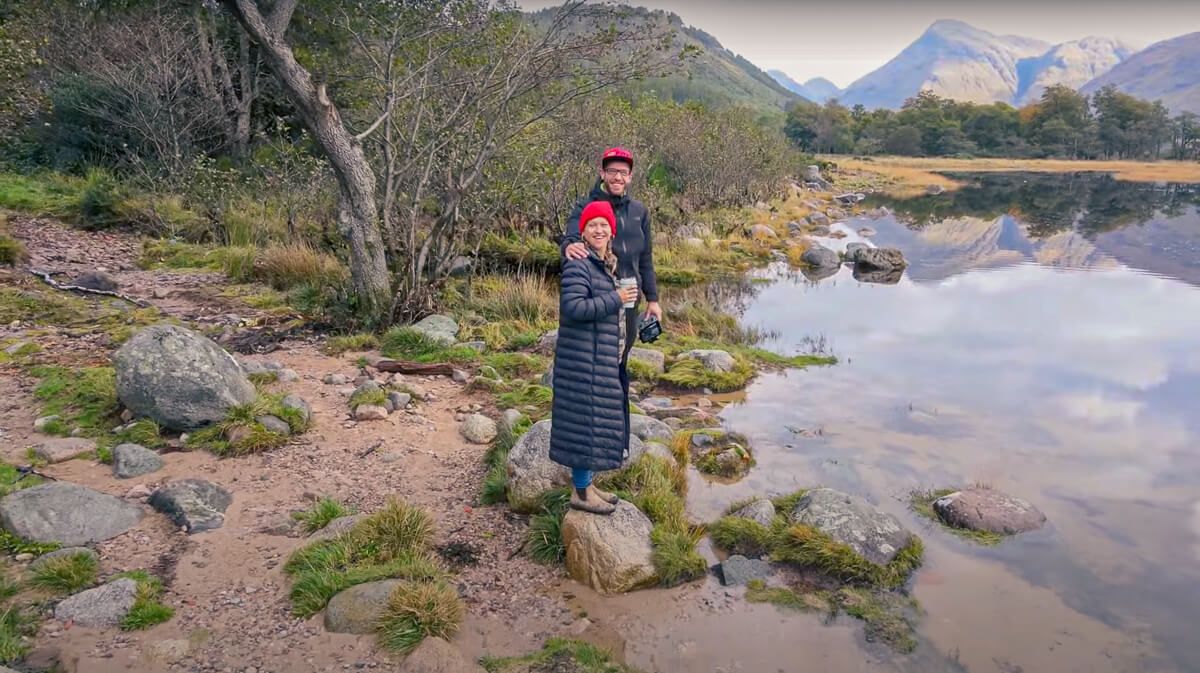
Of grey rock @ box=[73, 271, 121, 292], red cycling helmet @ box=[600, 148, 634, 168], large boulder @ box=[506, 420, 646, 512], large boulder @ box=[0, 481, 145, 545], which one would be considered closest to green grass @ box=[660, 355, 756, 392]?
large boulder @ box=[506, 420, 646, 512]

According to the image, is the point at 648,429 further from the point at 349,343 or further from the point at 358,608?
the point at 349,343

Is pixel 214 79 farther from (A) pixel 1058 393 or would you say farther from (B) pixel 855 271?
(A) pixel 1058 393

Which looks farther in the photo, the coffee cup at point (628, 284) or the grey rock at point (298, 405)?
the grey rock at point (298, 405)

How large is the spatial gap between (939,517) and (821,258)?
1347cm

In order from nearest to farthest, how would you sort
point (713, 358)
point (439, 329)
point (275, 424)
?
point (275, 424) → point (439, 329) → point (713, 358)

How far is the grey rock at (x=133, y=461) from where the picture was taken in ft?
15.7

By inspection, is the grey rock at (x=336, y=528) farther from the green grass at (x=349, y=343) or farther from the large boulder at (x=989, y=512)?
the large boulder at (x=989, y=512)

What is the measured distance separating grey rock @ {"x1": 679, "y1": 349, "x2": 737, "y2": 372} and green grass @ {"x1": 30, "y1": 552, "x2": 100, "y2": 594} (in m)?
6.20

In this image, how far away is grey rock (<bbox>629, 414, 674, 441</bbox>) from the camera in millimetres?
6078

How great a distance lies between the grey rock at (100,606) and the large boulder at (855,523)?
3.86m

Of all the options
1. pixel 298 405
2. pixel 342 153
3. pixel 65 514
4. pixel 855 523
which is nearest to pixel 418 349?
pixel 298 405

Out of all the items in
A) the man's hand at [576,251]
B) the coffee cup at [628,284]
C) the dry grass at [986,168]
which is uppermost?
the dry grass at [986,168]

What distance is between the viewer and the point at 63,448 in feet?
16.3

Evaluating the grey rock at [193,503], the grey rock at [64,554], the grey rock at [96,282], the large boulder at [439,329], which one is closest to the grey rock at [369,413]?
the grey rock at [193,503]
